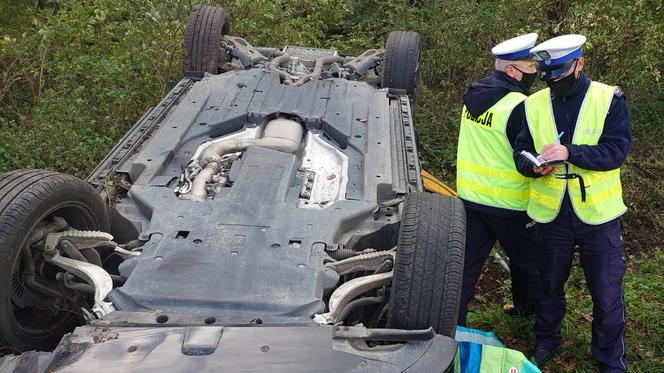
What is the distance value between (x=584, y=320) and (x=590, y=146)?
1421 millimetres

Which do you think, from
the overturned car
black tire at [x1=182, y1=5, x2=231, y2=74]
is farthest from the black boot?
black tire at [x1=182, y1=5, x2=231, y2=74]

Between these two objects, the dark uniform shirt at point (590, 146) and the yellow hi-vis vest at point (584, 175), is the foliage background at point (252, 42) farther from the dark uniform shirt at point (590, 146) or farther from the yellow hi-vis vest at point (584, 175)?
the dark uniform shirt at point (590, 146)

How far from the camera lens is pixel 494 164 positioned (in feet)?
12.5

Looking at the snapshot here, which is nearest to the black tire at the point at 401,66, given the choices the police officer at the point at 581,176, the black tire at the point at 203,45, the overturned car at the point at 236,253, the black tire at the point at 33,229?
the overturned car at the point at 236,253

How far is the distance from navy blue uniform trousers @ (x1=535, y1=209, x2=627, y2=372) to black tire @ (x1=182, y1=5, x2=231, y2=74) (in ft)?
11.2

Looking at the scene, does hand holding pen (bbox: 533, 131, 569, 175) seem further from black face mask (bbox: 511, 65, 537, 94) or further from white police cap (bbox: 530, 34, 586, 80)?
black face mask (bbox: 511, 65, 537, 94)

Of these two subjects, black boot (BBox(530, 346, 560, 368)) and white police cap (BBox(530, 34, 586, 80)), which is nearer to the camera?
white police cap (BBox(530, 34, 586, 80))

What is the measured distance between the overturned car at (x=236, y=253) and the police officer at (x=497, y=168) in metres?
0.36

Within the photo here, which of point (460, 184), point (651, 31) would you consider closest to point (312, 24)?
point (651, 31)

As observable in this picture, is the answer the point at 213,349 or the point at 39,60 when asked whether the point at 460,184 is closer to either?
the point at 213,349

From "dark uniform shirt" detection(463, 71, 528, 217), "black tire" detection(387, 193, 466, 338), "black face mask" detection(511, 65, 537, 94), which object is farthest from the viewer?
"black face mask" detection(511, 65, 537, 94)

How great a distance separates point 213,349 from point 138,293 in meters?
0.57

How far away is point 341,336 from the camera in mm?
2391

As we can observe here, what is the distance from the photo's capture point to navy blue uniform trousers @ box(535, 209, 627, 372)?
3.43 meters
